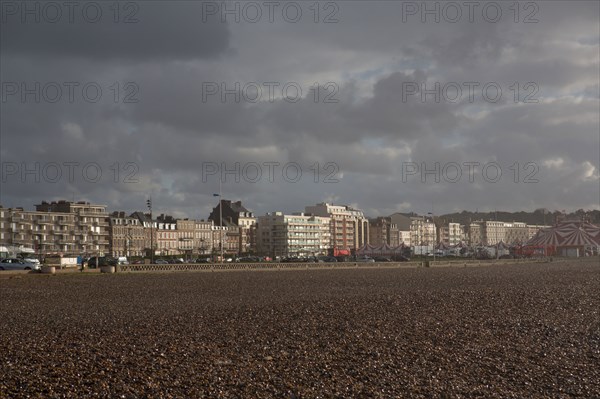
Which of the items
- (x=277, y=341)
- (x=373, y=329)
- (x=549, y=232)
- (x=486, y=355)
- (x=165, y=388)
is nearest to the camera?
(x=165, y=388)

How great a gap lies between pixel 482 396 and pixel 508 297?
18964mm

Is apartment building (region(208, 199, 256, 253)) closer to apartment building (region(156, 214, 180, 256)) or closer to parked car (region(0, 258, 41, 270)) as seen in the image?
apartment building (region(156, 214, 180, 256))

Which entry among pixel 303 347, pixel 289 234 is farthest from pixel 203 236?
pixel 303 347

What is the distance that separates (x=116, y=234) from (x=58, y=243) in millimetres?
12780

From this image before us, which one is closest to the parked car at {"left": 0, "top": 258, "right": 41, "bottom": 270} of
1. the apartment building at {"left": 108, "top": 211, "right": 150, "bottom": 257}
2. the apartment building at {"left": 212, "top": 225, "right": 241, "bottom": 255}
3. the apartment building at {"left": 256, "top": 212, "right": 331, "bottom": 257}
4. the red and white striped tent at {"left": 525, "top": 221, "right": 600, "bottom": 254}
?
the apartment building at {"left": 108, "top": 211, "right": 150, "bottom": 257}

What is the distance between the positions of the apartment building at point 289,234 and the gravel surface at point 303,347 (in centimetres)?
15675

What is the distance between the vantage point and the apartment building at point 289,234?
18740 centimetres

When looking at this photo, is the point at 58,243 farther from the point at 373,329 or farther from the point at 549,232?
the point at 373,329

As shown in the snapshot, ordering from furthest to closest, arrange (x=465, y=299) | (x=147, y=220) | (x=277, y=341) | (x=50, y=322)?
(x=147, y=220) < (x=465, y=299) < (x=50, y=322) < (x=277, y=341)

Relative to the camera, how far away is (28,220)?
134 m

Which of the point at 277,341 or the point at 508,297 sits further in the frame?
the point at 508,297

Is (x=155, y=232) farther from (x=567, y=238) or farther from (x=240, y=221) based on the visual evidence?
(x=567, y=238)

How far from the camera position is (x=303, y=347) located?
1722 cm

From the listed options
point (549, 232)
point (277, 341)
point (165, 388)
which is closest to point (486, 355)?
point (277, 341)
